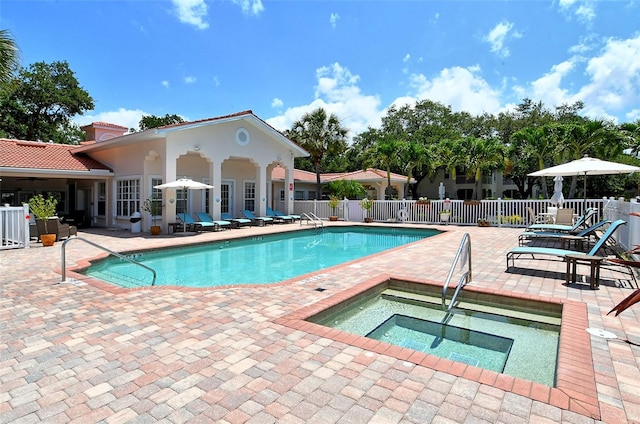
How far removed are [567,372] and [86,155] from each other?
2188cm

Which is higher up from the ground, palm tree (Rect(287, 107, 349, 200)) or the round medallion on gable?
palm tree (Rect(287, 107, 349, 200))

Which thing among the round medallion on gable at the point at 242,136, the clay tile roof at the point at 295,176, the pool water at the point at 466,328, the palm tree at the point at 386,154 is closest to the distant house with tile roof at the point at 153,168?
the round medallion on gable at the point at 242,136

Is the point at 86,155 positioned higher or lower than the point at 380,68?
lower

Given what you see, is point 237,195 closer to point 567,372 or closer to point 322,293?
point 322,293

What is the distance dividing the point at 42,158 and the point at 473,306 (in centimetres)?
1852

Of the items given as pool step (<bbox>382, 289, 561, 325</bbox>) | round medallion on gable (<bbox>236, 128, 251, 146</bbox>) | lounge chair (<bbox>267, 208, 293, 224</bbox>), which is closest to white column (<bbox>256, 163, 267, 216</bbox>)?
lounge chair (<bbox>267, 208, 293, 224</bbox>)

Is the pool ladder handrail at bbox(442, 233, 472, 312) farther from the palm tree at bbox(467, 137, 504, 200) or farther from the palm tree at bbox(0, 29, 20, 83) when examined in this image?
the palm tree at bbox(467, 137, 504, 200)

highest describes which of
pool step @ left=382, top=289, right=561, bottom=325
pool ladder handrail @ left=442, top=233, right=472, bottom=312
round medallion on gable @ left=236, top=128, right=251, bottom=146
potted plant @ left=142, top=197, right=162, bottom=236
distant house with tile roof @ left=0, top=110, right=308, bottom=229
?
round medallion on gable @ left=236, top=128, right=251, bottom=146

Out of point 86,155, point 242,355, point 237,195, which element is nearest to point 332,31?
point 237,195

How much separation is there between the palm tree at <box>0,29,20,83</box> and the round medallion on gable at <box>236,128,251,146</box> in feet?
29.5

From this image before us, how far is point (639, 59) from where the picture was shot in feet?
59.2

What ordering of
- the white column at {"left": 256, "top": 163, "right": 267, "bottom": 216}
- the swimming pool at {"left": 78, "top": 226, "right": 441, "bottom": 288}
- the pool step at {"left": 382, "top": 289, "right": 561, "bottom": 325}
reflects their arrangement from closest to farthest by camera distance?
the pool step at {"left": 382, "top": 289, "right": 561, "bottom": 325}
the swimming pool at {"left": 78, "top": 226, "right": 441, "bottom": 288}
the white column at {"left": 256, "top": 163, "right": 267, "bottom": 216}

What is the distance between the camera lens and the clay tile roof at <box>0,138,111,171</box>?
14.8 m

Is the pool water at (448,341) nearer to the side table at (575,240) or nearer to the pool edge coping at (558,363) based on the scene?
the pool edge coping at (558,363)
